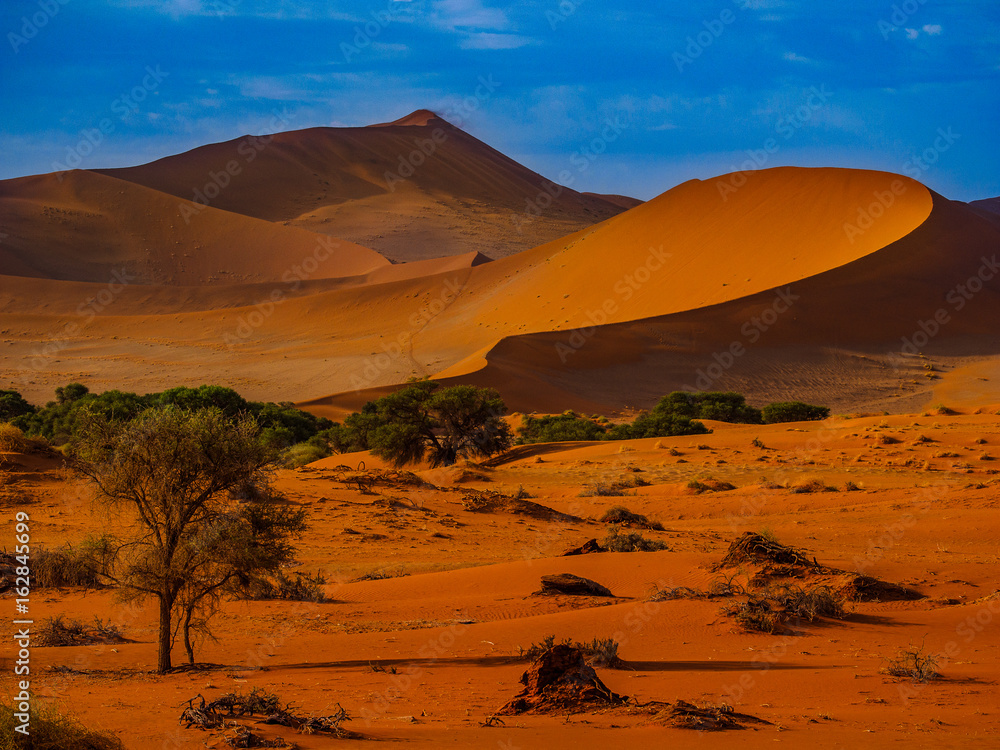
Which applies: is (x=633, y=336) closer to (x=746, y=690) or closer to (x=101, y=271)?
(x=746, y=690)

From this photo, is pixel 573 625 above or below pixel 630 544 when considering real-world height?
below

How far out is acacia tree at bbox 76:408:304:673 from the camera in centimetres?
808

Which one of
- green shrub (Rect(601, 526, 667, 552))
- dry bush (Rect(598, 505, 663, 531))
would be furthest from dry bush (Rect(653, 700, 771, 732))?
dry bush (Rect(598, 505, 663, 531))

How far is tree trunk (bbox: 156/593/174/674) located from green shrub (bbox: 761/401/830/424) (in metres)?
30.5

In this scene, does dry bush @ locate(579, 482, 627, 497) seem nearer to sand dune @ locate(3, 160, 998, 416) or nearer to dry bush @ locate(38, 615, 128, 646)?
dry bush @ locate(38, 615, 128, 646)

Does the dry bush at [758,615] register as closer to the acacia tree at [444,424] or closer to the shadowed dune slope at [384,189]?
the acacia tree at [444,424]

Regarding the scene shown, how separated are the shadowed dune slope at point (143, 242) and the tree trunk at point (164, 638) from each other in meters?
87.8

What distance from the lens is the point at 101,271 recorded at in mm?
94125

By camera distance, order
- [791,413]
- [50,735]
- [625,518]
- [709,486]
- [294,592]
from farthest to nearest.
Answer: [791,413], [709,486], [625,518], [294,592], [50,735]

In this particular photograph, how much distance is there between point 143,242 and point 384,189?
48793 mm

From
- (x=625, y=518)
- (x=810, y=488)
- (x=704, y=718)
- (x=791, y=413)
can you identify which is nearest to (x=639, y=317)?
(x=791, y=413)

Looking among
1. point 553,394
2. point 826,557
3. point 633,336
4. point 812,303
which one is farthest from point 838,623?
point 812,303

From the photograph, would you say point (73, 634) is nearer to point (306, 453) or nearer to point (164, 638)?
point (164, 638)

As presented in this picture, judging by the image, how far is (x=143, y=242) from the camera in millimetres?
101062
